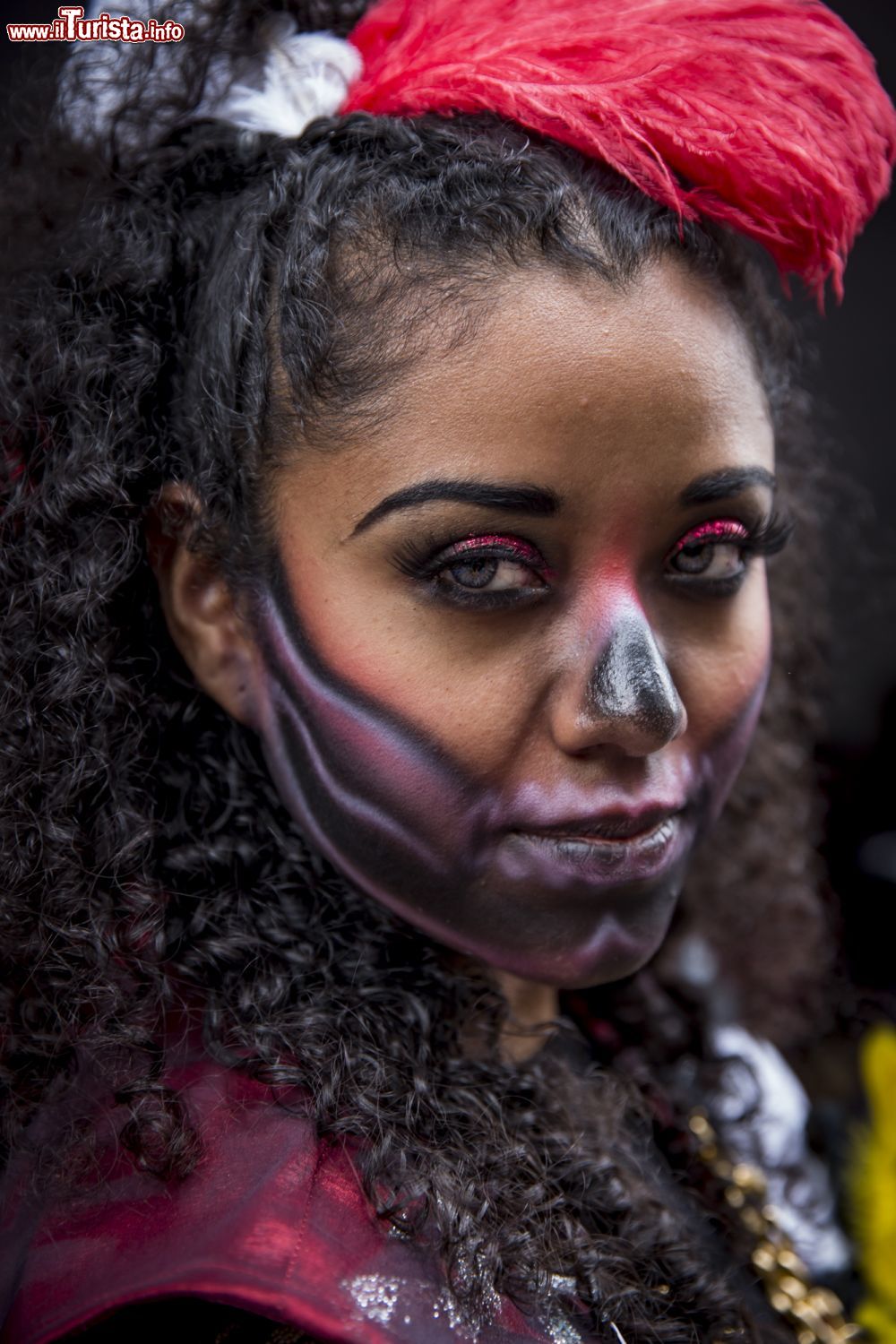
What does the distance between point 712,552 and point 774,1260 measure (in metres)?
1.07

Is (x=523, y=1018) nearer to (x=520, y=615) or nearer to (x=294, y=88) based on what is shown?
(x=520, y=615)

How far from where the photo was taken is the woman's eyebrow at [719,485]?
1.27 metres

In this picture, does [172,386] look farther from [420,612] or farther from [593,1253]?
[593,1253]

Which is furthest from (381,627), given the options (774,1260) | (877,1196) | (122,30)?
(877,1196)

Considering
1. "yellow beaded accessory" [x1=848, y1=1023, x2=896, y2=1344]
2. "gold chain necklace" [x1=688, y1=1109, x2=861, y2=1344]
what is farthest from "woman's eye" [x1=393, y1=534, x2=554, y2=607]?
"yellow beaded accessory" [x1=848, y1=1023, x2=896, y2=1344]

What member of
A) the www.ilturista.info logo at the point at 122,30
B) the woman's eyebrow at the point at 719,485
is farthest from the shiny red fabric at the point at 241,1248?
the www.ilturista.info logo at the point at 122,30

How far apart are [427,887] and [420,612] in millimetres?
317

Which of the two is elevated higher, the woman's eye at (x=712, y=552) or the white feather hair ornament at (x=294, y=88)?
the white feather hair ornament at (x=294, y=88)

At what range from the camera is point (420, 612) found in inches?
49.0

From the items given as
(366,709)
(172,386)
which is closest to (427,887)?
(366,709)

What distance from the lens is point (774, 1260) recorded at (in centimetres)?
167

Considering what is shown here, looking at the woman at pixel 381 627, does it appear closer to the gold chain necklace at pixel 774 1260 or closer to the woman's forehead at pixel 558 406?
the woman's forehead at pixel 558 406

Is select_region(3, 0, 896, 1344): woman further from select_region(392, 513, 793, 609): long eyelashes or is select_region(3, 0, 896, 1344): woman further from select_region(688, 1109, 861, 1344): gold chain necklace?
select_region(688, 1109, 861, 1344): gold chain necklace

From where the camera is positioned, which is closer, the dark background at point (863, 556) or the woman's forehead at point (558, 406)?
the woman's forehead at point (558, 406)
